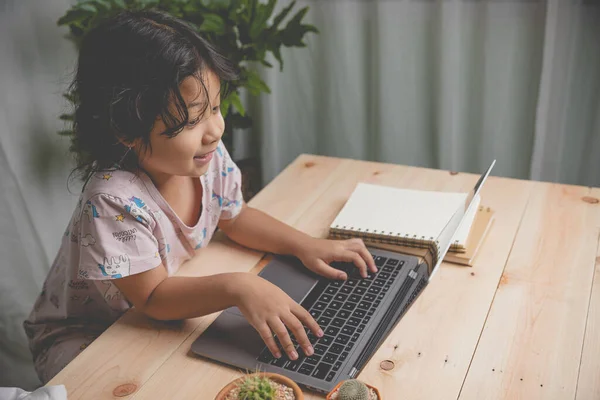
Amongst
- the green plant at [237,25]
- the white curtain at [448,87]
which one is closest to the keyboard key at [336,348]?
the green plant at [237,25]

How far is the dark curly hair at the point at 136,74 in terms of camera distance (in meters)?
0.96

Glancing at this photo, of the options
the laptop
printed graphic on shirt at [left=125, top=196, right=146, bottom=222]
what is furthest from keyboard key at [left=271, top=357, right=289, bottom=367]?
printed graphic on shirt at [left=125, top=196, right=146, bottom=222]

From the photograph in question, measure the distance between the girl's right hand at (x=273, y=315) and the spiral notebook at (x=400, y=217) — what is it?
296 mm

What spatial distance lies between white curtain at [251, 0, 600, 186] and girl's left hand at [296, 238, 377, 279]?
3.30 feet

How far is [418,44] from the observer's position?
78.6 inches

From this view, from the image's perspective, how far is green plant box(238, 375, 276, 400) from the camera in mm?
737

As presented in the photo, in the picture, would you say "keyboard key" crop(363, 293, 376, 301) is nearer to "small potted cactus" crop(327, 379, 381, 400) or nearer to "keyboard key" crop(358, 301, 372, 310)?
"keyboard key" crop(358, 301, 372, 310)

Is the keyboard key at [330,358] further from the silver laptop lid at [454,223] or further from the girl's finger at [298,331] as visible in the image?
the silver laptop lid at [454,223]

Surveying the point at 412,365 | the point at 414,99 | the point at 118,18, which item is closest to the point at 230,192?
the point at 118,18

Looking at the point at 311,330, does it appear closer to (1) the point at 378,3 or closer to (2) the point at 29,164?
(2) the point at 29,164

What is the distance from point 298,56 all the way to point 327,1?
0.22m

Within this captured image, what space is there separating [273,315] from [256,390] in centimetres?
18

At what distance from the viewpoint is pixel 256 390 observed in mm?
740

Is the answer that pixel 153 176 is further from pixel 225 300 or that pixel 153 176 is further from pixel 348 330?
pixel 348 330
